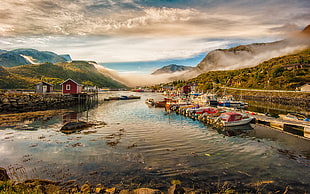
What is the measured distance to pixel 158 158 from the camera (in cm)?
1667

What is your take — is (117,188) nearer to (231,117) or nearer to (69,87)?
(231,117)

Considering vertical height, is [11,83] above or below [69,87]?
above

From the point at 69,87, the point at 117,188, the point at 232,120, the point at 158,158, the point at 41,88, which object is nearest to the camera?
the point at 117,188

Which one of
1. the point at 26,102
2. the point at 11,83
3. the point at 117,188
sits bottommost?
the point at 117,188

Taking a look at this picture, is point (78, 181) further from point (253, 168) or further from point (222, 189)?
point (253, 168)

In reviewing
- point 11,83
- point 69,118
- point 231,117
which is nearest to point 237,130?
point 231,117

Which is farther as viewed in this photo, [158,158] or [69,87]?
[69,87]

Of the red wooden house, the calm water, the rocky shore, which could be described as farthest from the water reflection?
the red wooden house

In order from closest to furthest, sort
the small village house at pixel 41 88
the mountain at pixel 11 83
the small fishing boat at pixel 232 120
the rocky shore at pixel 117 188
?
the rocky shore at pixel 117 188 → the small fishing boat at pixel 232 120 → the small village house at pixel 41 88 → the mountain at pixel 11 83

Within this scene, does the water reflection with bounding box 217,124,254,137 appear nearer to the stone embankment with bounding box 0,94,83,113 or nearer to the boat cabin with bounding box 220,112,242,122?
the boat cabin with bounding box 220,112,242,122

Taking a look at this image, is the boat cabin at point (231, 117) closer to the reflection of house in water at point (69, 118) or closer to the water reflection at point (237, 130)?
the water reflection at point (237, 130)

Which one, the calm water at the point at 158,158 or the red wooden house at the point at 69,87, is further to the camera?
the red wooden house at the point at 69,87

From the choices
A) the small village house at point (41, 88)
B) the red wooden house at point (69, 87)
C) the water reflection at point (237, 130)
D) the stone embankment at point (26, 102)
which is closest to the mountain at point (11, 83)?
the small village house at point (41, 88)

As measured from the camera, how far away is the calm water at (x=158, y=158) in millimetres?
12883
